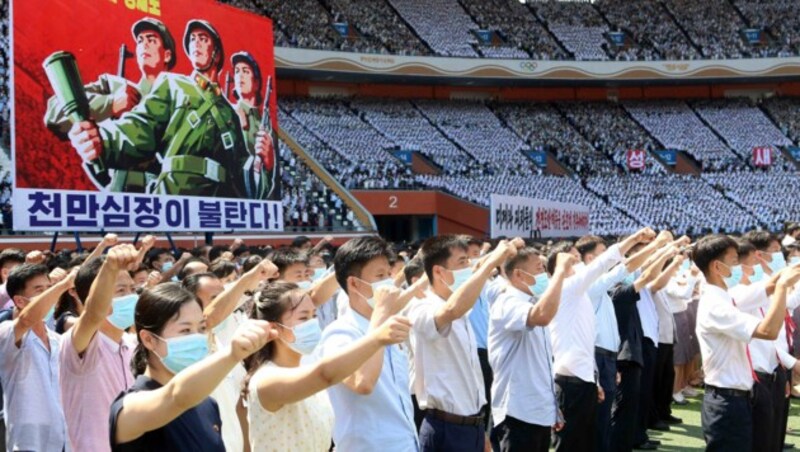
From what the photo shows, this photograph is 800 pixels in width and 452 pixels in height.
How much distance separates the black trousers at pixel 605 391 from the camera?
679 cm

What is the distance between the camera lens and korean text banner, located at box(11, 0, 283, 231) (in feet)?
33.6

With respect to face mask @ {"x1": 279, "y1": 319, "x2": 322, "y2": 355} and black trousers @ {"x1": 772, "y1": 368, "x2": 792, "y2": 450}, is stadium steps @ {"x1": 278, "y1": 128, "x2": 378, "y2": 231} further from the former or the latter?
face mask @ {"x1": 279, "y1": 319, "x2": 322, "y2": 355}

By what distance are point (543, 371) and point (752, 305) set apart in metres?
1.39

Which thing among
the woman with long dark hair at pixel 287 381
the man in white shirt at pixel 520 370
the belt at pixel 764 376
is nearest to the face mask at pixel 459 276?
the man in white shirt at pixel 520 370

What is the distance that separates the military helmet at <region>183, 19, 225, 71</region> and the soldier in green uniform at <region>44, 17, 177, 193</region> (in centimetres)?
25

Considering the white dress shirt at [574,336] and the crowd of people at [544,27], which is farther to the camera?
the crowd of people at [544,27]

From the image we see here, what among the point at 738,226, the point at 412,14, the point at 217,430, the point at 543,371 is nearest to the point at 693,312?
the point at 543,371

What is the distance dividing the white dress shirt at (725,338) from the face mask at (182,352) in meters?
3.39

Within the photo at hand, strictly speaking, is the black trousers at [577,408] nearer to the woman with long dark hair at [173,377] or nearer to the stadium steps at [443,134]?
the woman with long dark hair at [173,377]

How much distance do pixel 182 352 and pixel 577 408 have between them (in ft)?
11.3

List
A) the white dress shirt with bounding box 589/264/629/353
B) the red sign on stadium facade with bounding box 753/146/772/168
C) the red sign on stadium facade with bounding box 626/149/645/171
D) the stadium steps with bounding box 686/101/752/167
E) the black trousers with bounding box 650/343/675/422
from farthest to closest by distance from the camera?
the stadium steps with bounding box 686/101/752/167 < the red sign on stadium facade with bounding box 753/146/772/168 < the red sign on stadium facade with bounding box 626/149/645/171 < the black trousers with bounding box 650/343/675/422 < the white dress shirt with bounding box 589/264/629/353

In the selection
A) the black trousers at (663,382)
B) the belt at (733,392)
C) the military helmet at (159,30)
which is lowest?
the black trousers at (663,382)

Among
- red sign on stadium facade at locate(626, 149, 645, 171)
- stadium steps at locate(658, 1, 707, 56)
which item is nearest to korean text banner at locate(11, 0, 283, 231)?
red sign on stadium facade at locate(626, 149, 645, 171)

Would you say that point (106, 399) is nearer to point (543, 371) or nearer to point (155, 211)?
point (543, 371)
